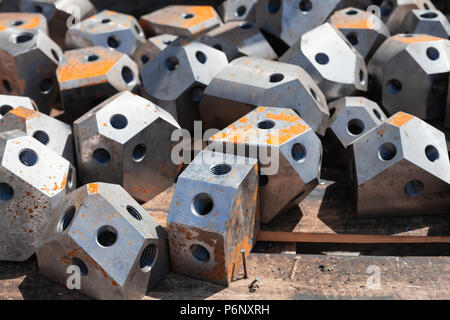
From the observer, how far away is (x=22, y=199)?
156 inches

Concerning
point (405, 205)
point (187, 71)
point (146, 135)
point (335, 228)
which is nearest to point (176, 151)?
point (146, 135)

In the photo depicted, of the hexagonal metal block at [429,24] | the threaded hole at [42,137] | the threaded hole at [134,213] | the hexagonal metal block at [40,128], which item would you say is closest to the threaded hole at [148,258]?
the threaded hole at [134,213]

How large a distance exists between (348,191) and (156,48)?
2.57 m

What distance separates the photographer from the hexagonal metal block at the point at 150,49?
19.2ft

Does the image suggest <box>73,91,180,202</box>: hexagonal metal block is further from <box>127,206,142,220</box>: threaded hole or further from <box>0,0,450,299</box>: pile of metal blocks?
<box>127,206,142,220</box>: threaded hole

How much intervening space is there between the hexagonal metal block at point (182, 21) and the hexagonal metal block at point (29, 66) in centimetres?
148

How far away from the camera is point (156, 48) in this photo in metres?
5.86

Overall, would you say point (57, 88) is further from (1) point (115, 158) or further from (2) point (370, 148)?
(2) point (370, 148)

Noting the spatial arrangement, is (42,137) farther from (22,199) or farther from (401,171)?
(401,171)

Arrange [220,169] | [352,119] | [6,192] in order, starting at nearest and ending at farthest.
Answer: [220,169]
[6,192]
[352,119]

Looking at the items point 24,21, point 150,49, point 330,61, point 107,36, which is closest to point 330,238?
point 330,61

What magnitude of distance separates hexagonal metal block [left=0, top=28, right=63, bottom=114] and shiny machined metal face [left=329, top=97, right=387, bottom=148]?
2960 millimetres

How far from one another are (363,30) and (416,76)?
968mm

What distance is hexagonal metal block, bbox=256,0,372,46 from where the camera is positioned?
6.03 metres
